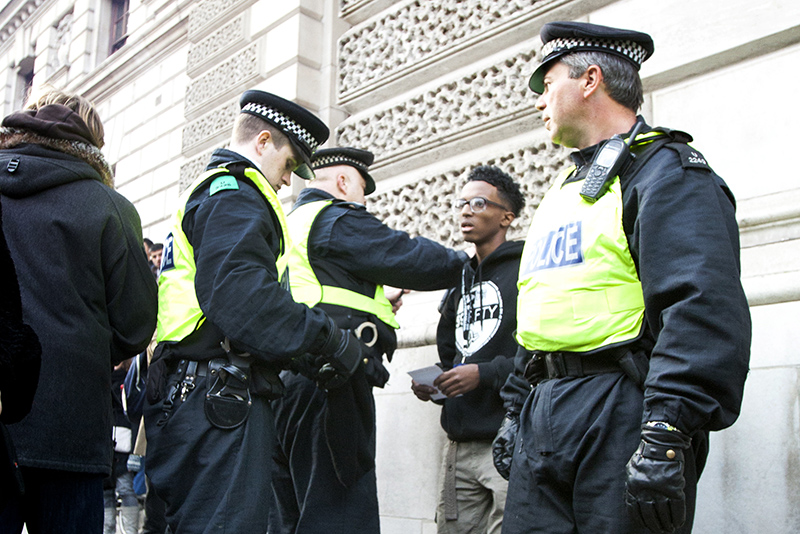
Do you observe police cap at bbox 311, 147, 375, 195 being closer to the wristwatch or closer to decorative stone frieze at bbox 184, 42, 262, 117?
the wristwatch

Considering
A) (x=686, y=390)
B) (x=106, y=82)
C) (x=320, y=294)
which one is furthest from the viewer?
(x=106, y=82)

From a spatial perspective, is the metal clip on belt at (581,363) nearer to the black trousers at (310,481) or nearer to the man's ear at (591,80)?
the man's ear at (591,80)

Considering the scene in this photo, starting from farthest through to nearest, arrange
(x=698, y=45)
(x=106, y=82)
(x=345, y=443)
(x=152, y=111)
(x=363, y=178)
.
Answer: (x=106, y=82) → (x=152, y=111) → (x=363, y=178) → (x=698, y=45) → (x=345, y=443)

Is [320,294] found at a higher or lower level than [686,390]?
higher

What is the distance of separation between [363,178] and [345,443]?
1.52 meters

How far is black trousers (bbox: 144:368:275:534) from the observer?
2652 millimetres

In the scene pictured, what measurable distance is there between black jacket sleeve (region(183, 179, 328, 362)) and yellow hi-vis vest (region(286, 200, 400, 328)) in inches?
25.0

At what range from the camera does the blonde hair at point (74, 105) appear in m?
2.73

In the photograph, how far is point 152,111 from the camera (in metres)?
10.5

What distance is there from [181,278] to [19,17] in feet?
46.4

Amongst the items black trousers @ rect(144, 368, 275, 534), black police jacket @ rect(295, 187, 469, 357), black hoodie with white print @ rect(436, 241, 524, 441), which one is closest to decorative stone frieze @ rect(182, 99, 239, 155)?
black police jacket @ rect(295, 187, 469, 357)

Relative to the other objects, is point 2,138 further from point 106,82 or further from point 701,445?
point 106,82

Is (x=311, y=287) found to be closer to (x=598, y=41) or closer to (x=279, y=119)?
(x=279, y=119)

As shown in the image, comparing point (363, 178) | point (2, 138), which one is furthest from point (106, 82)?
point (2, 138)
